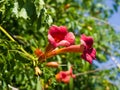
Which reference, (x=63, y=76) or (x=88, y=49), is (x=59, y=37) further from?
(x=63, y=76)

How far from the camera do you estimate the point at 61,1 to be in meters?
5.39

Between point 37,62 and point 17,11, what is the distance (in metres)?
0.41

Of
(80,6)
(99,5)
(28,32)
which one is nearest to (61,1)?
(28,32)

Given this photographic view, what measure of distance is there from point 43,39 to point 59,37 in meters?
2.14

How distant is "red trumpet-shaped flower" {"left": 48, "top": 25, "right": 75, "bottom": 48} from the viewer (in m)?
2.81

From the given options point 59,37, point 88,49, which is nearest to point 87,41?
point 88,49

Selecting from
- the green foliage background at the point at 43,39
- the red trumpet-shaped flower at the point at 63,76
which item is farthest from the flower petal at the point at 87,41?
the red trumpet-shaped flower at the point at 63,76

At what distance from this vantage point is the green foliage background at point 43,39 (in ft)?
9.47

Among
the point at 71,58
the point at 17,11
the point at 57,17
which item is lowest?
the point at 17,11

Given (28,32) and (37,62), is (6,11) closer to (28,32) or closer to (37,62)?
(37,62)

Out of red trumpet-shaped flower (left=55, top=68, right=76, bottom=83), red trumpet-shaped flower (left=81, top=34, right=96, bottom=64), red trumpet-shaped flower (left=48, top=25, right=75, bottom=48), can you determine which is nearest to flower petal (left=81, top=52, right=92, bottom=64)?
red trumpet-shaped flower (left=81, top=34, right=96, bottom=64)

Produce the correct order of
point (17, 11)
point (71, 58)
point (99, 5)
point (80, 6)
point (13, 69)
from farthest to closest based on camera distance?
point (99, 5) < point (80, 6) < point (71, 58) < point (13, 69) < point (17, 11)

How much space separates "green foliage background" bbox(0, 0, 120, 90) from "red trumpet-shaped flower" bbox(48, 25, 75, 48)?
0.31ft

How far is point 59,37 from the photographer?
2.87 metres
